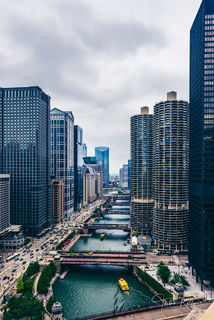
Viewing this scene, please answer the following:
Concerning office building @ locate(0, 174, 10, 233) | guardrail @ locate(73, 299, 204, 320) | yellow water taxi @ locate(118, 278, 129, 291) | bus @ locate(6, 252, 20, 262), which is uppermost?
office building @ locate(0, 174, 10, 233)

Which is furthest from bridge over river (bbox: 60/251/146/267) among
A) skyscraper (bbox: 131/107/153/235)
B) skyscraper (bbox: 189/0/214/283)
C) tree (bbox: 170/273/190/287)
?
skyscraper (bbox: 131/107/153/235)

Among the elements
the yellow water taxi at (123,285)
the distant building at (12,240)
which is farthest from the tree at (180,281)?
the distant building at (12,240)

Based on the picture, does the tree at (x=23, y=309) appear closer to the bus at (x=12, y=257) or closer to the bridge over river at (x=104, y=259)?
the bridge over river at (x=104, y=259)

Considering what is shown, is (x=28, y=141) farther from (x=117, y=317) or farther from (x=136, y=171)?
(x=117, y=317)

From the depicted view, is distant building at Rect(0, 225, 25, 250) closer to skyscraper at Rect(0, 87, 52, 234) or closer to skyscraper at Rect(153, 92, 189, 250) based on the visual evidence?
skyscraper at Rect(0, 87, 52, 234)

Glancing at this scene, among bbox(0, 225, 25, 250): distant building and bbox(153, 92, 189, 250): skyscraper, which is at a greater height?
bbox(153, 92, 189, 250): skyscraper

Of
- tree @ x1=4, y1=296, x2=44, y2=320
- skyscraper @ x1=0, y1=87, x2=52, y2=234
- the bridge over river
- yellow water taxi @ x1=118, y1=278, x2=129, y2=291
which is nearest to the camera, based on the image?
tree @ x1=4, y1=296, x2=44, y2=320

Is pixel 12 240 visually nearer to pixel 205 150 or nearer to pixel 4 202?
pixel 4 202
